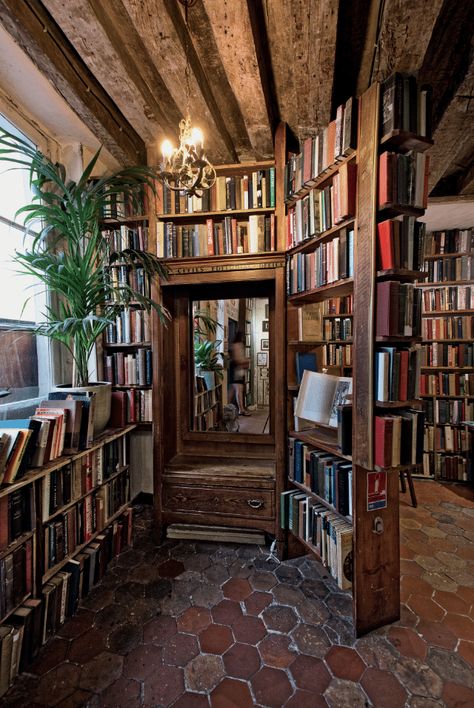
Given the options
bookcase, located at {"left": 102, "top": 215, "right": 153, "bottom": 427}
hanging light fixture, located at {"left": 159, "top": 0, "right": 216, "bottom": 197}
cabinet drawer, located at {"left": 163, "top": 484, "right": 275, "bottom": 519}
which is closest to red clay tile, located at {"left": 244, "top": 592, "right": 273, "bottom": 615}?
cabinet drawer, located at {"left": 163, "top": 484, "right": 275, "bottom": 519}

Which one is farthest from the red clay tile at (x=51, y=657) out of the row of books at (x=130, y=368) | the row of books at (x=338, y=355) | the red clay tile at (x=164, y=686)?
the row of books at (x=338, y=355)

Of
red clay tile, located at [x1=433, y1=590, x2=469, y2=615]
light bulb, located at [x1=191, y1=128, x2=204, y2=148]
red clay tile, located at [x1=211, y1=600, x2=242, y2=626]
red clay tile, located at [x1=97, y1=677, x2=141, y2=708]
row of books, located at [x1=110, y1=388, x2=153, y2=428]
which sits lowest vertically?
red clay tile, located at [x1=433, y1=590, x2=469, y2=615]

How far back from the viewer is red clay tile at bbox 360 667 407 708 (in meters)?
1.18

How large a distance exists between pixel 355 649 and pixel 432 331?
3020 millimetres

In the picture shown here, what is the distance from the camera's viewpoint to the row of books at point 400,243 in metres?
1.32

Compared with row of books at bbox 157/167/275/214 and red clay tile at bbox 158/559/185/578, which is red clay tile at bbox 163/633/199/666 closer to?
red clay tile at bbox 158/559/185/578

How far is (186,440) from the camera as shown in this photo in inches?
96.5

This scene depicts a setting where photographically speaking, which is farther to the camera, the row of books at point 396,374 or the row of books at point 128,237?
the row of books at point 128,237

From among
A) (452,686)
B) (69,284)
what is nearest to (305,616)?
(452,686)

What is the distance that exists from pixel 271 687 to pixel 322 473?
0.90m

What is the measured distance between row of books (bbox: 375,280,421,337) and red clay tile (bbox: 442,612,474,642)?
57.6 inches

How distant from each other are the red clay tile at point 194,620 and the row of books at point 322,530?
656mm

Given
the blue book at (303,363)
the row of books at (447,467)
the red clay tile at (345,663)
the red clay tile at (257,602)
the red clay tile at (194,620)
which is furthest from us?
the row of books at (447,467)

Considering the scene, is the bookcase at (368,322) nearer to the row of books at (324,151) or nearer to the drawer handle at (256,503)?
the row of books at (324,151)
